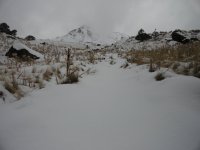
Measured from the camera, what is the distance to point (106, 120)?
1981mm

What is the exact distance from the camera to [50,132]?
169 cm

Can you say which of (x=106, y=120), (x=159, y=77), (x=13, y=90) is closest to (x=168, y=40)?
(x=159, y=77)

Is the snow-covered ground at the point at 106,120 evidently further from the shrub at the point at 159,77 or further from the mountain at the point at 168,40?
the mountain at the point at 168,40

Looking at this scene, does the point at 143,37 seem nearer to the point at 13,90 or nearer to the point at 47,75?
the point at 47,75

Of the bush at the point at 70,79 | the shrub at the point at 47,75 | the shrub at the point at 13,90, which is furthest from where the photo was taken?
the shrub at the point at 47,75

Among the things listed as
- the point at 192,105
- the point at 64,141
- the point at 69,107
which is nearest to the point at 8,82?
the point at 69,107

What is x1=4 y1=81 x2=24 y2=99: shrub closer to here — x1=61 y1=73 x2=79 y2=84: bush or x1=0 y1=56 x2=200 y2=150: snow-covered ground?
x1=0 y1=56 x2=200 y2=150: snow-covered ground

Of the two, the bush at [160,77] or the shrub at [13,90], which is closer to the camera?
the shrub at [13,90]

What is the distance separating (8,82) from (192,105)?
2.61 m

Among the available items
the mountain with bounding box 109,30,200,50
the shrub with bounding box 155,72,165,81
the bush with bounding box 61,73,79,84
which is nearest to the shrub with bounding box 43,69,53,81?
the bush with bounding box 61,73,79,84

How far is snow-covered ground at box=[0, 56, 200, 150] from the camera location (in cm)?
153

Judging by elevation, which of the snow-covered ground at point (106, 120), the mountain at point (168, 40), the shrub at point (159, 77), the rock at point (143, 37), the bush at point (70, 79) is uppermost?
the rock at point (143, 37)

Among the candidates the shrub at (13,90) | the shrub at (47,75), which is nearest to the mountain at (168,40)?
the shrub at (47,75)

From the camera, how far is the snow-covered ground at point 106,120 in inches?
60.3
